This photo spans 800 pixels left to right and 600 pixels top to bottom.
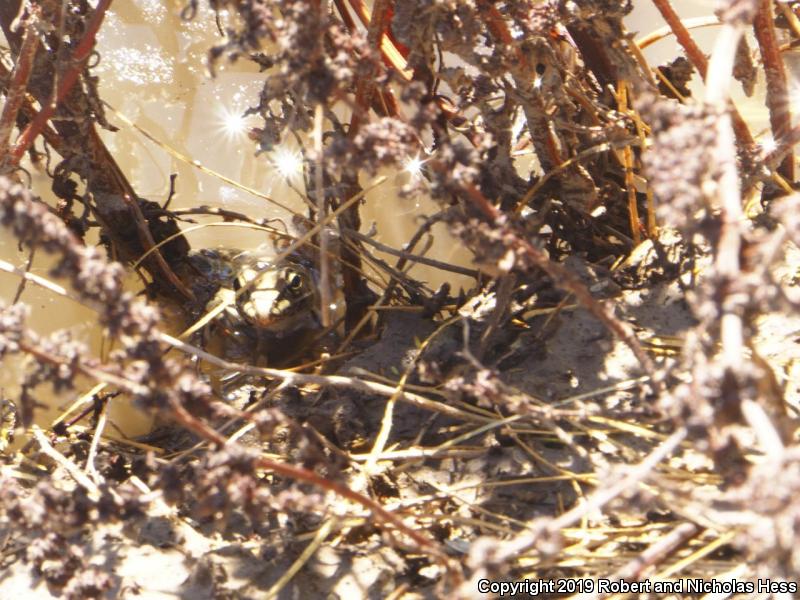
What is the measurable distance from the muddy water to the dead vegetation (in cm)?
96

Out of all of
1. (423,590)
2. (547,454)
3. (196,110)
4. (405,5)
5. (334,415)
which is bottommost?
(423,590)

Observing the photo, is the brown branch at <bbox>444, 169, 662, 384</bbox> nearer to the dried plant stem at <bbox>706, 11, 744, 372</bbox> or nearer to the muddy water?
the dried plant stem at <bbox>706, 11, 744, 372</bbox>

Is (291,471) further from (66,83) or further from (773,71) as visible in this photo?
(773,71)

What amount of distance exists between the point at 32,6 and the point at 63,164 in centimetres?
70

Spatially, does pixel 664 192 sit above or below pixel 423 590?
above

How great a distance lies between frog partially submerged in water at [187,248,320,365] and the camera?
3908 mm

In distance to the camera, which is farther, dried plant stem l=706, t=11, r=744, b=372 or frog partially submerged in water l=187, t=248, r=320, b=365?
frog partially submerged in water l=187, t=248, r=320, b=365

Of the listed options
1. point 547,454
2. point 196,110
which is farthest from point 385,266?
point 196,110

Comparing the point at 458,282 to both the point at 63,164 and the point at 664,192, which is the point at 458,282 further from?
the point at 664,192

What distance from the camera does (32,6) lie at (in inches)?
101

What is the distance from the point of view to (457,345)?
2.78 meters

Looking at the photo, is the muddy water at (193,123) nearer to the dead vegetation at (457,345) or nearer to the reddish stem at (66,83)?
the dead vegetation at (457,345)

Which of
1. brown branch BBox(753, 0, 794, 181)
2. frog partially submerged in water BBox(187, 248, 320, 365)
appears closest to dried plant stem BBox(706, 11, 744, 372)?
brown branch BBox(753, 0, 794, 181)

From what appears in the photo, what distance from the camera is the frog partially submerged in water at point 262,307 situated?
391 centimetres
